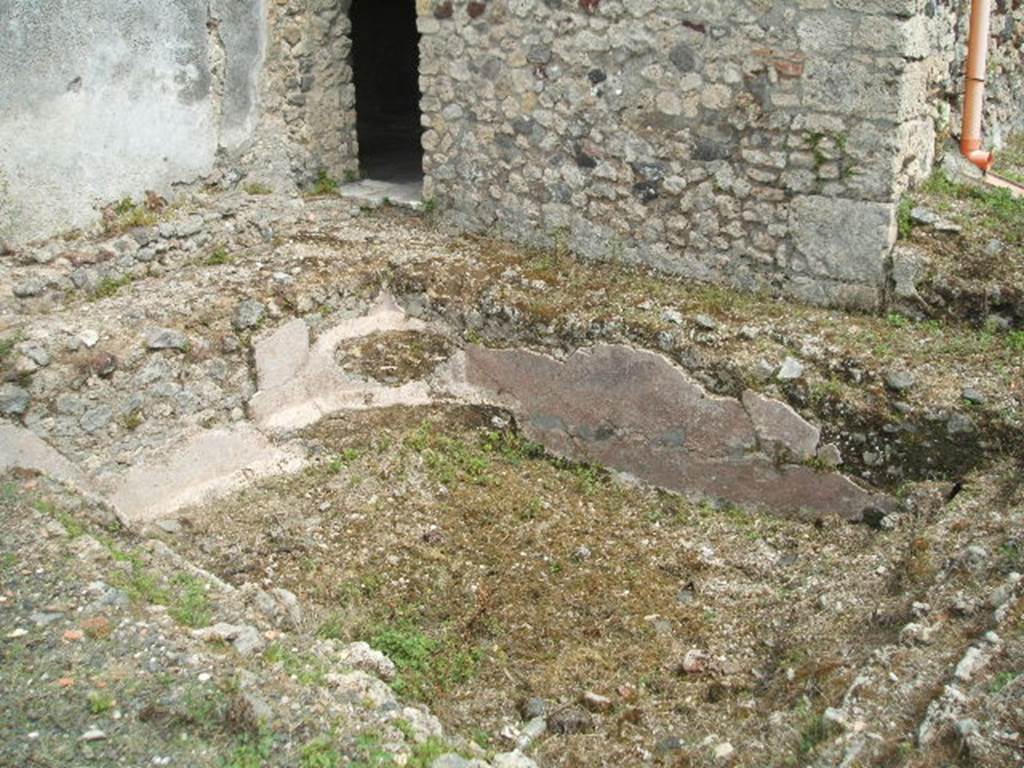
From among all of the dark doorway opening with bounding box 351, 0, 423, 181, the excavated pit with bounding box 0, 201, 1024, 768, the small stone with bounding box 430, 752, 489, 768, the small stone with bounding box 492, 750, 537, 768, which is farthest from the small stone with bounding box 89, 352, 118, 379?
the dark doorway opening with bounding box 351, 0, 423, 181

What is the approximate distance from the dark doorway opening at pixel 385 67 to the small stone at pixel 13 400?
4.76m

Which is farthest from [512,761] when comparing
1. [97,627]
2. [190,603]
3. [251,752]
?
[97,627]

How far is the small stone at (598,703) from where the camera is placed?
164 inches

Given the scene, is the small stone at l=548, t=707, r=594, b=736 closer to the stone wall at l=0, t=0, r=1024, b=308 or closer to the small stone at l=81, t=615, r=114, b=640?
the small stone at l=81, t=615, r=114, b=640

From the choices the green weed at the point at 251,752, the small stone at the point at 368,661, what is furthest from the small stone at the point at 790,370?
the green weed at the point at 251,752

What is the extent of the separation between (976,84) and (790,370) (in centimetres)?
211

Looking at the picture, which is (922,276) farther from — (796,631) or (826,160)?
(796,631)

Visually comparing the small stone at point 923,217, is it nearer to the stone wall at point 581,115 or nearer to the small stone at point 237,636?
the stone wall at point 581,115

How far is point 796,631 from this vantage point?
4.39m

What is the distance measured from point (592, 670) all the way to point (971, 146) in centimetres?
372

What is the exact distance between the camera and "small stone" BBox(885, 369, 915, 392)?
199 inches

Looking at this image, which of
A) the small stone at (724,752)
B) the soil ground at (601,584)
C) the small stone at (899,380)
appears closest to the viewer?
the small stone at (724,752)

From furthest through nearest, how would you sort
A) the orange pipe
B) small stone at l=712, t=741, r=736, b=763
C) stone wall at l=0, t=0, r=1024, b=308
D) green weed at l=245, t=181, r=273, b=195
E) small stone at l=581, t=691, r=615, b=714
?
green weed at l=245, t=181, r=273, b=195, the orange pipe, stone wall at l=0, t=0, r=1024, b=308, small stone at l=581, t=691, r=615, b=714, small stone at l=712, t=741, r=736, b=763

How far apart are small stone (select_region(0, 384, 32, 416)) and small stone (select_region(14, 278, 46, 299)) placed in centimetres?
70
